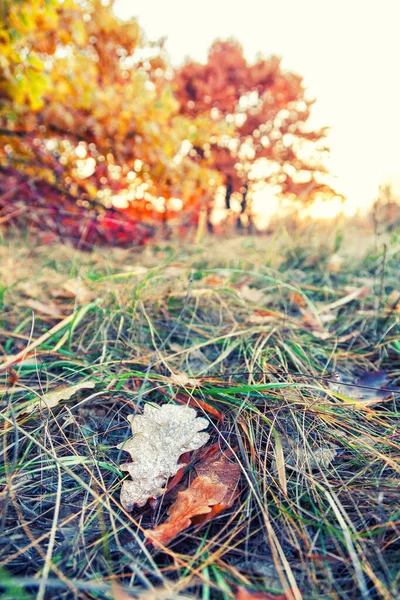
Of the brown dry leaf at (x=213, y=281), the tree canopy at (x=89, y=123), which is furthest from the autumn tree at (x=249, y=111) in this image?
the brown dry leaf at (x=213, y=281)

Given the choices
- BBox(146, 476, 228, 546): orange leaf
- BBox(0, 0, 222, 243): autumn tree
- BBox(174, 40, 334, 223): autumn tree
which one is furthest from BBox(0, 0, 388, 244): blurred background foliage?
BBox(174, 40, 334, 223): autumn tree

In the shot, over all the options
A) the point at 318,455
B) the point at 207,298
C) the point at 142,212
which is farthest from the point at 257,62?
the point at 318,455

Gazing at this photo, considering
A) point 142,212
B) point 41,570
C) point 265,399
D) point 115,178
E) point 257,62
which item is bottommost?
point 41,570

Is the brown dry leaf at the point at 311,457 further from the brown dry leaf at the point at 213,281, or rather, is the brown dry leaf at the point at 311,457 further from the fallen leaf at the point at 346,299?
the brown dry leaf at the point at 213,281

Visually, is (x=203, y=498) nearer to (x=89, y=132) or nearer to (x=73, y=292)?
(x=73, y=292)

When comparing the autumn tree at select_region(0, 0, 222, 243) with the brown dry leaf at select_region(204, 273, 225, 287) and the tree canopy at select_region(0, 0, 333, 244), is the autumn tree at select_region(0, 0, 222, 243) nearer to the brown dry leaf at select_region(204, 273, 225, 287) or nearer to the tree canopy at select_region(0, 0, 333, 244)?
the tree canopy at select_region(0, 0, 333, 244)

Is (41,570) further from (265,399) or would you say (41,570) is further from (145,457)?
(265,399)
